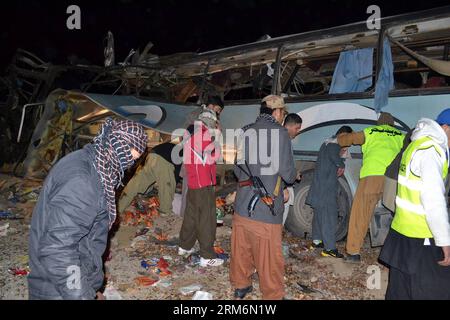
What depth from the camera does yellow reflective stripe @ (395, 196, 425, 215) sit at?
8.32 feet

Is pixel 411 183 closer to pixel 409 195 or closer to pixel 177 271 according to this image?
pixel 409 195

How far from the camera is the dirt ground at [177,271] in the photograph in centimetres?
376

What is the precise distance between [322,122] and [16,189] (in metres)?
6.57

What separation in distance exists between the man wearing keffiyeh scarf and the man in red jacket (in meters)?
2.23

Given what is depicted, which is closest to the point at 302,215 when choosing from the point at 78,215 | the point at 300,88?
the point at 300,88

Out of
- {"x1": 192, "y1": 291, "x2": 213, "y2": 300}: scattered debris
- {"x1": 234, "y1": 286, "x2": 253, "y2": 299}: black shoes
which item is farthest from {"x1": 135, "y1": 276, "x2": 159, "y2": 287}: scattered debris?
{"x1": 234, "y1": 286, "x2": 253, "y2": 299}: black shoes

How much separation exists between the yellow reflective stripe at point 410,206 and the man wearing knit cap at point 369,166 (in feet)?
5.48

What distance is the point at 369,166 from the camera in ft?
14.3

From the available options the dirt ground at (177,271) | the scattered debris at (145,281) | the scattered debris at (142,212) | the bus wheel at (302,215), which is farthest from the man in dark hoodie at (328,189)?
the scattered debris at (142,212)

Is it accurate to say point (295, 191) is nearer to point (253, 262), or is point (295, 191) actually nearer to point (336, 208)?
point (336, 208)

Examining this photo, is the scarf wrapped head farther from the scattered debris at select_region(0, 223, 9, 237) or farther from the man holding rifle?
the scattered debris at select_region(0, 223, 9, 237)

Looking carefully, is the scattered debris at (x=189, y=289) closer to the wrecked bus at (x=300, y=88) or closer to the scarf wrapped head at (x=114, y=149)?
the scarf wrapped head at (x=114, y=149)
